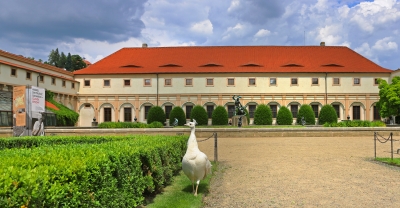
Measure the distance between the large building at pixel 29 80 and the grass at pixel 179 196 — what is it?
82.1 feet

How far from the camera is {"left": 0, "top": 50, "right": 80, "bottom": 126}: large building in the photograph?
29766mm

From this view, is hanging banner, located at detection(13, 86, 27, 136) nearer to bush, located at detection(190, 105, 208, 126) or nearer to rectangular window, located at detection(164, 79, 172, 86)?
bush, located at detection(190, 105, 208, 126)

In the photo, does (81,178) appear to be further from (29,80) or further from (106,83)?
(106,83)

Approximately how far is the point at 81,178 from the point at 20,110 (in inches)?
553

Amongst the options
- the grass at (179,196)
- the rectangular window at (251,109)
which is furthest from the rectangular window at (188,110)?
the grass at (179,196)

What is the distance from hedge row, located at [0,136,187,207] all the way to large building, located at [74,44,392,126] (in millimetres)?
38574

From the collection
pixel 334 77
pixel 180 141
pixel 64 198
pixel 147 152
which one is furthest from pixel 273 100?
pixel 64 198

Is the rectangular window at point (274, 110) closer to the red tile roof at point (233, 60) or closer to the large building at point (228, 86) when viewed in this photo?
the large building at point (228, 86)

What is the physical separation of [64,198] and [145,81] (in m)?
43.5

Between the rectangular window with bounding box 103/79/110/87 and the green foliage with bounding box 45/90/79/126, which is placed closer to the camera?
the green foliage with bounding box 45/90/79/126

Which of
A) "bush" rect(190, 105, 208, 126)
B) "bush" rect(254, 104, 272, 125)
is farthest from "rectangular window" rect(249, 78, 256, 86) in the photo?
"bush" rect(190, 105, 208, 126)

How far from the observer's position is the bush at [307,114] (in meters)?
42.1

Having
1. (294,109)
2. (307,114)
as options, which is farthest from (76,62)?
(307,114)

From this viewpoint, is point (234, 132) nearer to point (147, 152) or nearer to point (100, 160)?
point (147, 152)
